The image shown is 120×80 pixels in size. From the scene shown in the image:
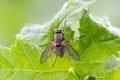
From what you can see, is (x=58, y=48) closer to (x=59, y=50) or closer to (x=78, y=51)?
(x=59, y=50)

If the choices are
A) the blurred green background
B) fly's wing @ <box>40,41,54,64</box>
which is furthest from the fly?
the blurred green background

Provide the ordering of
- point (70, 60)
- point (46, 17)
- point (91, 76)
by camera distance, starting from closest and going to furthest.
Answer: point (91, 76) → point (70, 60) → point (46, 17)

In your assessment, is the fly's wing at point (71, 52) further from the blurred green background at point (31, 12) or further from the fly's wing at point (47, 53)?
the blurred green background at point (31, 12)

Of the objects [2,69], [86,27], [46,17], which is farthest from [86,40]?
[46,17]

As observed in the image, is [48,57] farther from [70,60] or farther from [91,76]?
[91,76]

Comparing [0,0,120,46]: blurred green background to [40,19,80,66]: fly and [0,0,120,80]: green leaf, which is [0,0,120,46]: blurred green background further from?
[0,0,120,80]: green leaf

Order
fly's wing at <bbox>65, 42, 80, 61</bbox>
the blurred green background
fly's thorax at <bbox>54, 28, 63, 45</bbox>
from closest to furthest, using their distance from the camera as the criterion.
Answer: fly's wing at <bbox>65, 42, 80, 61</bbox>
fly's thorax at <bbox>54, 28, 63, 45</bbox>
the blurred green background

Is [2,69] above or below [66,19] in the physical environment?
below
